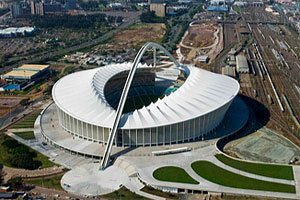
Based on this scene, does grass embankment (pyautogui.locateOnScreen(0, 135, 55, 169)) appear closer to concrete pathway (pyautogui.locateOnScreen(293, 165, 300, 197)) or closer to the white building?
the white building

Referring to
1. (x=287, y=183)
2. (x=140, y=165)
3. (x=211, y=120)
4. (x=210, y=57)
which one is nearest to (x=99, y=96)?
(x=140, y=165)

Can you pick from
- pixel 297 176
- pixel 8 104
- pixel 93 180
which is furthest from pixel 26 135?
pixel 297 176

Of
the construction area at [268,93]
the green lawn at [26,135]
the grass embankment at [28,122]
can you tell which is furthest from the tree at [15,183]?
the construction area at [268,93]

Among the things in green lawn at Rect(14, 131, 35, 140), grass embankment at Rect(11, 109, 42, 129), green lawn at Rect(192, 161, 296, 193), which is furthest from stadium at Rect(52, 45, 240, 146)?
grass embankment at Rect(11, 109, 42, 129)

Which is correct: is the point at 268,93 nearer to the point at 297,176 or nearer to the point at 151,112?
the point at 297,176

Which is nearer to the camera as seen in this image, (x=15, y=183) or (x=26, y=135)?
(x=15, y=183)

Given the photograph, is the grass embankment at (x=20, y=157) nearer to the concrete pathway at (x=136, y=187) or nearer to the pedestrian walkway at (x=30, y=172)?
the pedestrian walkway at (x=30, y=172)

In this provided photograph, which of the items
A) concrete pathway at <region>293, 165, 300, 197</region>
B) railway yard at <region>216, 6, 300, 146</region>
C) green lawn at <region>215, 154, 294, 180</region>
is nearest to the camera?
concrete pathway at <region>293, 165, 300, 197</region>
